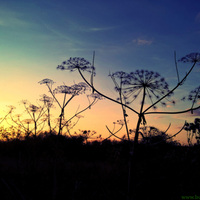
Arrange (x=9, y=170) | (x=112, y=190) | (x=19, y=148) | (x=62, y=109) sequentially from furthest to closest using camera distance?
(x=19, y=148)
(x=9, y=170)
(x=112, y=190)
(x=62, y=109)

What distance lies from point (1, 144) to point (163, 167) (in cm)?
1944

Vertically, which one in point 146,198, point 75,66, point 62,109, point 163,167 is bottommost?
point 146,198

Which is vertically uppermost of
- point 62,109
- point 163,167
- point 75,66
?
point 75,66

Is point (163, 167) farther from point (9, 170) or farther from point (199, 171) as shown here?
point (9, 170)

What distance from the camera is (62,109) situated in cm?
604

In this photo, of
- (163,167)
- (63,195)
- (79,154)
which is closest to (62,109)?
(63,195)

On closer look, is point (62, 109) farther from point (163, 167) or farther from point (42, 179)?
point (163, 167)

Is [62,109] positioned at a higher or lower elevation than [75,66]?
lower

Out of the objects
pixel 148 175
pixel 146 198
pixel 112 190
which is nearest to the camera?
pixel 146 198

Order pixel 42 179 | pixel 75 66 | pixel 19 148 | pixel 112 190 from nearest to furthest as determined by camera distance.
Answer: pixel 75 66, pixel 112 190, pixel 42 179, pixel 19 148

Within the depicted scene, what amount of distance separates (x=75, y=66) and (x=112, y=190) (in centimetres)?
714

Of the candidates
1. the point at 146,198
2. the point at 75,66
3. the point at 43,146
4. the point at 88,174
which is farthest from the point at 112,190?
the point at 43,146

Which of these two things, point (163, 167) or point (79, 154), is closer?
point (163, 167)

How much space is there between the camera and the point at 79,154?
22203 millimetres
